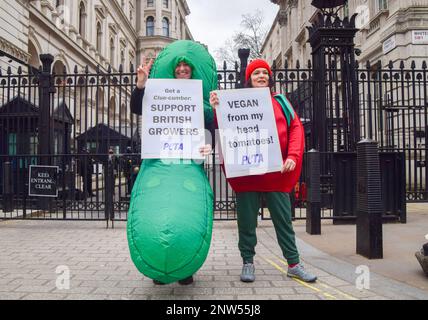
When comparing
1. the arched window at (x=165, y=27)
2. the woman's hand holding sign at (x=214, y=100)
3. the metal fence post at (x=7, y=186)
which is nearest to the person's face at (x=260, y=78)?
the woman's hand holding sign at (x=214, y=100)

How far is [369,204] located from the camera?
455 cm

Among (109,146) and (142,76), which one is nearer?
(142,76)

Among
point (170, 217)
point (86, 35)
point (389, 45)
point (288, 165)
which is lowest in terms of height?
point (170, 217)

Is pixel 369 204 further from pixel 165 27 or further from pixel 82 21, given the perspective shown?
pixel 165 27

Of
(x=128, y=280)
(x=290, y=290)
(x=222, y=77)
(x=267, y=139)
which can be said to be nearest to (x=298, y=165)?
(x=267, y=139)

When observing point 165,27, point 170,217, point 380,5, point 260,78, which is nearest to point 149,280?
point 170,217

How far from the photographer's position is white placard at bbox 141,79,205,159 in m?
3.46

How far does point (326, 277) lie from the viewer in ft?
12.3

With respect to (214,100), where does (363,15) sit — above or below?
above

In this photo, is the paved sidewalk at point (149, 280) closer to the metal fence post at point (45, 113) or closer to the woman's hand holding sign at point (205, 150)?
the woman's hand holding sign at point (205, 150)

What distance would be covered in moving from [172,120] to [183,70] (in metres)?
0.55

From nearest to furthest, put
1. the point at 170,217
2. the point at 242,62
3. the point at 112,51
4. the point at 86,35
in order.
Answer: the point at 170,217 → the point at 242,62 → the point at 86,35 → the point at 112,51

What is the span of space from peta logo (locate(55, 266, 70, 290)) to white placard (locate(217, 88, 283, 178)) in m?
1.92

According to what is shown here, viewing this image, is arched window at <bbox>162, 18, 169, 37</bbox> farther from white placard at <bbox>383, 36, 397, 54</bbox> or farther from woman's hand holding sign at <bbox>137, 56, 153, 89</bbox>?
woman's hand holding sign at <bbox>137, 56, 153, 89</bbox>
